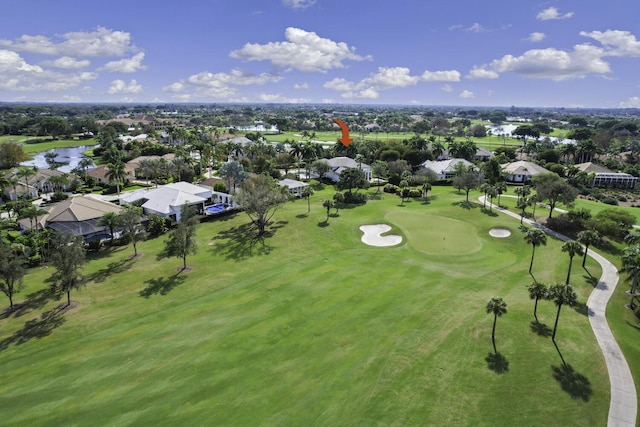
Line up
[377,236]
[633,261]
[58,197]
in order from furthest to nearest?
1. [58,197]
2. [377,236]
3. [633,261]

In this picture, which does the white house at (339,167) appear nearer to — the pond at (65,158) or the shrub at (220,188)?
the shrub at (220,188)

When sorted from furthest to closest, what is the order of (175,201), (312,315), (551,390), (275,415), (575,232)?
(175,201)
(575,232)
(312,315)
(551,390)
(275,415)

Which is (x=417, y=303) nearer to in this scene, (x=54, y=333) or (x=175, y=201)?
(x=54, y=333)

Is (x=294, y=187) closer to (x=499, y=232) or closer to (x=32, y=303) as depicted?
(x=499, y=232)

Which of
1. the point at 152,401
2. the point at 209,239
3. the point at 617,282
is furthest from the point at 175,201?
the point at 617,282

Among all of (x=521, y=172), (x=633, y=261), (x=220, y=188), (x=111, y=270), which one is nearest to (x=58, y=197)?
(x=220, y=188)

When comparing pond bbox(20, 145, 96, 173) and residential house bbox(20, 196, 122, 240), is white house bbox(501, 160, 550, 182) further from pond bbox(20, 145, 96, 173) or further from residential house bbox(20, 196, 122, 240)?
pond bbox(20, 145, 96, 173)

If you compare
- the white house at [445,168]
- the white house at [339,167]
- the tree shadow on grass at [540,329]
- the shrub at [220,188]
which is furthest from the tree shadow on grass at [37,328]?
the white house at [445,168]
